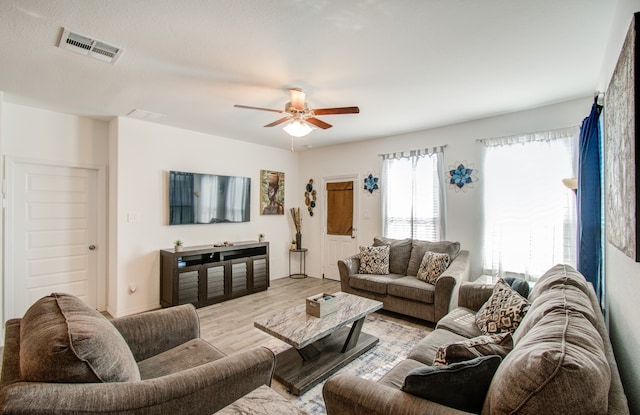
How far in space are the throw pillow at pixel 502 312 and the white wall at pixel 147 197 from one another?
3.89 metres

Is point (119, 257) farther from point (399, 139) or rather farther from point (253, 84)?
point (399, 139)

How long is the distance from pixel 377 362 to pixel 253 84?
110 inches

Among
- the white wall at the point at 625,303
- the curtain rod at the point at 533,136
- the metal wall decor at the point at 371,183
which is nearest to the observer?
the white wall at the point at 625,303

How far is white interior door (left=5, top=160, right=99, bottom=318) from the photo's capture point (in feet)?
10.8

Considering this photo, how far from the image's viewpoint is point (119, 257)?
3.70 metres

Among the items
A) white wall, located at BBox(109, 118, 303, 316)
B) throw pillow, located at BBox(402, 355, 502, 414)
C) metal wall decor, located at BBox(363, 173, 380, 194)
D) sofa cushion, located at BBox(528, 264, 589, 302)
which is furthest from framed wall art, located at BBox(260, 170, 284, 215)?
throw pillow, located at BBox(402, 355, 502, 414)

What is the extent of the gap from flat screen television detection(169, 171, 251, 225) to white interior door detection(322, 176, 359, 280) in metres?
1.49

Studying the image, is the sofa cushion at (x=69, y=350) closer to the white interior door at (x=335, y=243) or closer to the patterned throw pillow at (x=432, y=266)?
the patterned throw pillow at (x=432, y=266)

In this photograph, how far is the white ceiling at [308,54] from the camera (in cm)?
175

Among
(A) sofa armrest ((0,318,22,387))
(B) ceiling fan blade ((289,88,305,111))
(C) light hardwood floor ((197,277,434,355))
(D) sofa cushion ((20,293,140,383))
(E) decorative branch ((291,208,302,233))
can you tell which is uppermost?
(B) ceiling fan blade ((289,88,305,111))

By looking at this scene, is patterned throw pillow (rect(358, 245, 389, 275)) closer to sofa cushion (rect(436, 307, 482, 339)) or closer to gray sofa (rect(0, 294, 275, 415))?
sofa cushion (rect(436, 307, 482, 339))

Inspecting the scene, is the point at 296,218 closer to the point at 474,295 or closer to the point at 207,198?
the point at 207,198

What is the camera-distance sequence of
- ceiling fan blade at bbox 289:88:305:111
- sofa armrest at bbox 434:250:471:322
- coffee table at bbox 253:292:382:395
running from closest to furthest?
coffee table at bbox 253:292:382:395
ceiling fan blade at bbox 289:88:305:111
sofa armrest at bbox 434:250:471:322

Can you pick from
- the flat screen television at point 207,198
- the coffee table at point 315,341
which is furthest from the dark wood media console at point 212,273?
the coffee table at point 315,341
